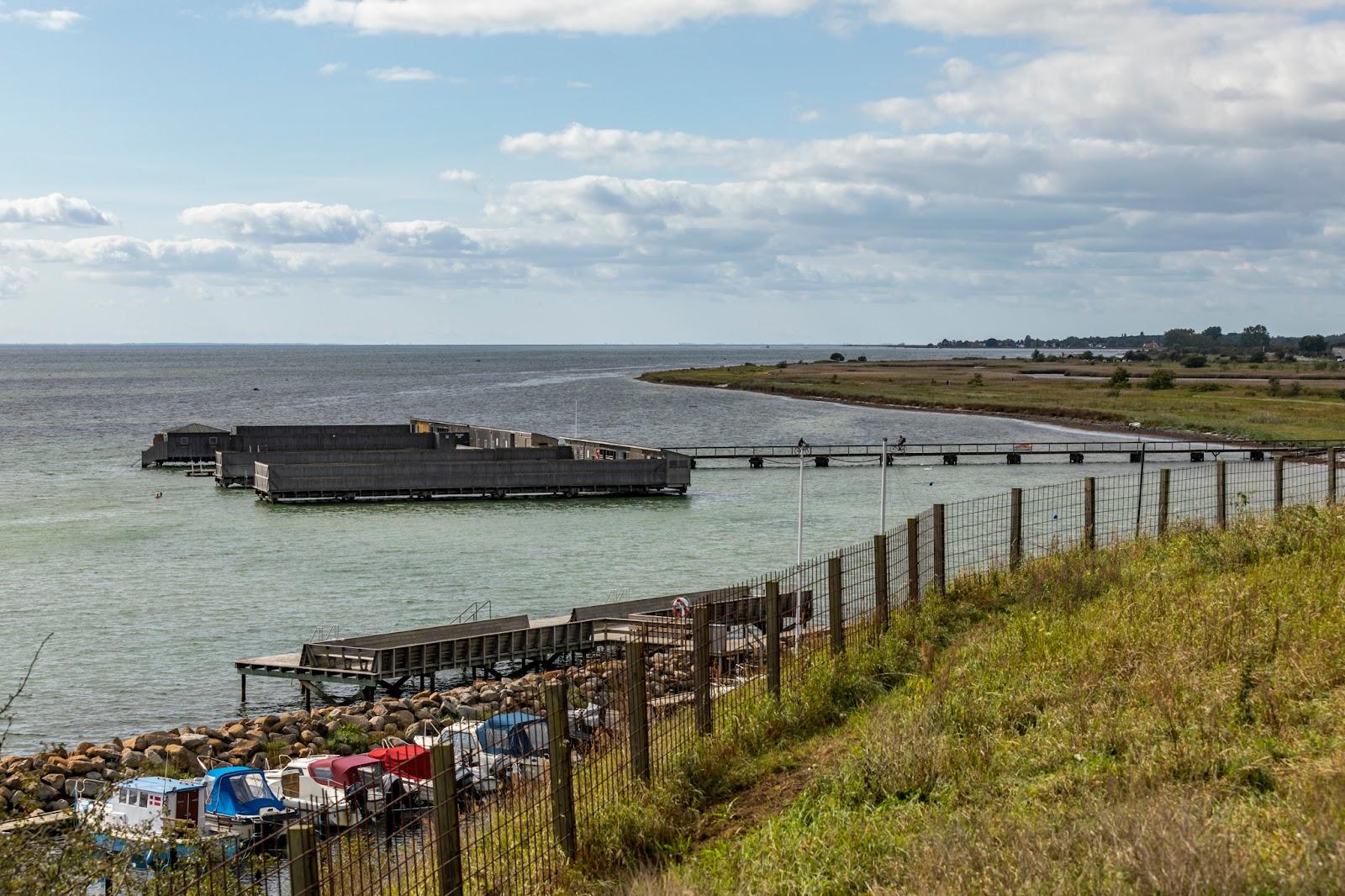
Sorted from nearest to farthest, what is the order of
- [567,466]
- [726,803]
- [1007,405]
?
[726,803], [567,466], [1007,405]

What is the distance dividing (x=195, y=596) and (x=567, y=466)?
94.1ft

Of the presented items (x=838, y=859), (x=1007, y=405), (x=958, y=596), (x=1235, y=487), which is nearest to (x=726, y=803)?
(x=838, y=859)

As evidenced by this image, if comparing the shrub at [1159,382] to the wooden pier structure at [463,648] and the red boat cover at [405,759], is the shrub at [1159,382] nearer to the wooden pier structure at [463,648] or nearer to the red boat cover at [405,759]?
the wooden pier structure at [463,648]

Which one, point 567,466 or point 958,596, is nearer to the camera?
point 958,596

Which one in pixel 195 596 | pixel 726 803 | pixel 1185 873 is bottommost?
pixel 195 596

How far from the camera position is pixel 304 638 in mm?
32969

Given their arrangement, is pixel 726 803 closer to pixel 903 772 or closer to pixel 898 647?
pixel 903 772

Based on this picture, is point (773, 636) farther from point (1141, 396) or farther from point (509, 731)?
point (1141, 396)

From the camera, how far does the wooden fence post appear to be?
657 cm

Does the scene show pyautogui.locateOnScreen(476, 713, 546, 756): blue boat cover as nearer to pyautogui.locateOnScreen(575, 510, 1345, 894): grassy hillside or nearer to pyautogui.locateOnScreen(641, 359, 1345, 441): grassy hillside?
pyautogui.locateOnScreen(575, 510, 1345, 894): grassy hillside

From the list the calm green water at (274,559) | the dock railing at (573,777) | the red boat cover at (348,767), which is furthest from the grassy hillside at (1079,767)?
the calm green water at (274,559)

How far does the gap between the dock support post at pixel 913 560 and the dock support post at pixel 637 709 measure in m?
5.27

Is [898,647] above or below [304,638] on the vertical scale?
above

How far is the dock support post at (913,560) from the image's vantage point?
13.2m
